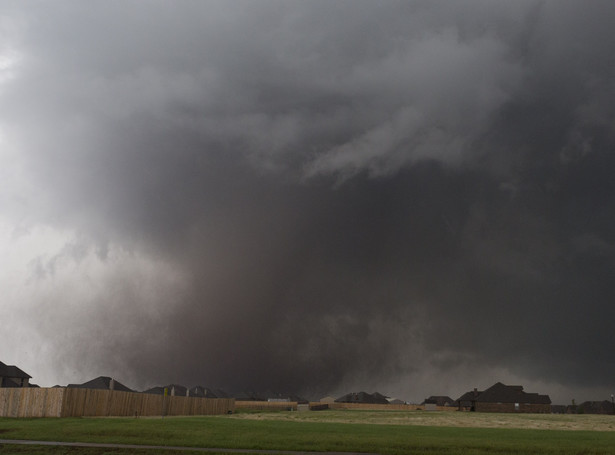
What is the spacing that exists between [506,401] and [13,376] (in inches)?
4977

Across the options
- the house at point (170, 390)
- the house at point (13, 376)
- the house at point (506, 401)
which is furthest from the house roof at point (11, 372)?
the house at point (506, 401)

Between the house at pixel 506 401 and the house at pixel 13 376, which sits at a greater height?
the house at pixel 13 376

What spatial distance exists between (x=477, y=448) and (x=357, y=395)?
181m

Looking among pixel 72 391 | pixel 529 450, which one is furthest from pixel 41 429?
pixel 529 450

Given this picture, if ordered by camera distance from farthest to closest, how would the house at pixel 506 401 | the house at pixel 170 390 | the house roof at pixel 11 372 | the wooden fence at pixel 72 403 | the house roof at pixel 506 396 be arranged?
the house roof at pixel 506 396 → the house at pixel 506 401 → the house at pixel 170 390 → the house roof at pixel 11 372 → the wooden fence at pixel 72 403

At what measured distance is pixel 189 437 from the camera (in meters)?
27.9

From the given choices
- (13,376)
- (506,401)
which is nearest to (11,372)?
(13,376)

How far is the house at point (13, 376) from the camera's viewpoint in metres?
92.9

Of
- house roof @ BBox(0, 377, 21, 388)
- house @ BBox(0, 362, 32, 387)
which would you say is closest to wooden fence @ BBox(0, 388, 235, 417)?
house roof @ BBox(0, 377, 21, 388)

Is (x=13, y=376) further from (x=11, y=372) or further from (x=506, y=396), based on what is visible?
(x=506, y=396)

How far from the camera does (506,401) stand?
154 m

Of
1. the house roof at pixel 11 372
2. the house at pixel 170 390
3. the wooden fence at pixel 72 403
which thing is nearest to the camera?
the wooden fence at pixel 72 403

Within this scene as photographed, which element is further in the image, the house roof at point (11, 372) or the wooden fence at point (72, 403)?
the house roof at point (11, 372)

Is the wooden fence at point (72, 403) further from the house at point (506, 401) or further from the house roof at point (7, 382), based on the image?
the house at point (506, 401)
